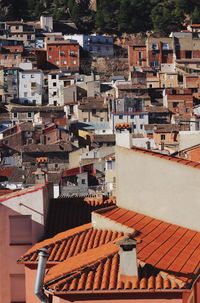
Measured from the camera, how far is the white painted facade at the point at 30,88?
87319mm

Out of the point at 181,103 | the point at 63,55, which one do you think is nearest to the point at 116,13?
the point at 63,55

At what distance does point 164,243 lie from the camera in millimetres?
11453

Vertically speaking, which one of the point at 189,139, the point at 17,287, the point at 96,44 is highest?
the point at 189,139

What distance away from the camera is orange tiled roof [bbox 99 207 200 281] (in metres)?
10.3

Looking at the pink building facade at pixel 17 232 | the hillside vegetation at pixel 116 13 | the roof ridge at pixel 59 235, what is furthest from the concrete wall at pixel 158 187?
the hillside vegetation at pixel 116 13

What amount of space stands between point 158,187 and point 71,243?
168 centimetres

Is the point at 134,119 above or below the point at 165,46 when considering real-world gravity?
below

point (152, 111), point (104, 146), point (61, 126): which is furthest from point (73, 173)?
point (152, 111)

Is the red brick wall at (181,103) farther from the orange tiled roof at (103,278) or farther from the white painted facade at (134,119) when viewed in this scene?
the orange tiled roof at (103,278)

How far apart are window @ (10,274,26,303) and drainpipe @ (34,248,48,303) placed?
3.29 metres

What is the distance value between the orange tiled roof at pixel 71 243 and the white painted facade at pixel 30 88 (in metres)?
74.8

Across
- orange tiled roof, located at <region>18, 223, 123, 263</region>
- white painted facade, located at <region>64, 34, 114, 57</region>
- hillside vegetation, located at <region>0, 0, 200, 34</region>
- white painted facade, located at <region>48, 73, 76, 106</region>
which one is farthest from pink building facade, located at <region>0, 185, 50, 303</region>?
hillside vegetation, located at <region>0, 0, 200, 34</region>

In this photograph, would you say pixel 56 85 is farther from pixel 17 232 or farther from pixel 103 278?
pixel 103 278

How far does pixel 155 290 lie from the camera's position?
9.57 metres
